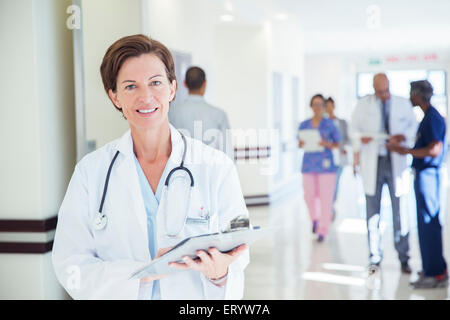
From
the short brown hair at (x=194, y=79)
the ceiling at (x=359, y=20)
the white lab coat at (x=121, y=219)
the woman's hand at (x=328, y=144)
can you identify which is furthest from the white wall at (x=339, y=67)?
the white lab coat at (x=121, y=219)

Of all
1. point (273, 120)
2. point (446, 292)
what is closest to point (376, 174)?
point (446, 292)

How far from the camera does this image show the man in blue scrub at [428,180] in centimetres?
342

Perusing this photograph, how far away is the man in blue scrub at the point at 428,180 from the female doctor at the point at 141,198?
2.36 metres

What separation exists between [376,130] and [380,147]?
12 centimetres

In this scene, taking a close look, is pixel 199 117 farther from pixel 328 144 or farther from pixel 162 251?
pixel 328 144

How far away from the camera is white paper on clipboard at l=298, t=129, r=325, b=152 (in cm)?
495

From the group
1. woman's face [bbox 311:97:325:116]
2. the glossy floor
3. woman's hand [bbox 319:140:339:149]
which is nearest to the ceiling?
woman's face [bbox 311:97:325:116]

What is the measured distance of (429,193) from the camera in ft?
11.6

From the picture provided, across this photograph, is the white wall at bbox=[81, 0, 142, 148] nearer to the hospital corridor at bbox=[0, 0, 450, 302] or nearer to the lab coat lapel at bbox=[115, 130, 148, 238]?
the hospital corridor at bbox=[0, 0, 450, 302]

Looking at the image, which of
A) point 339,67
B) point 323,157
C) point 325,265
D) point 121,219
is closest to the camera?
point 121,219

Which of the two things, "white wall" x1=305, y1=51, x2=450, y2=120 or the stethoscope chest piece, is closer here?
the stethoscope chest piece

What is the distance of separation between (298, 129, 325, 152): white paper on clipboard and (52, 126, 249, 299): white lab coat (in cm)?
362

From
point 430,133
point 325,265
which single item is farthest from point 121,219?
point 325,265

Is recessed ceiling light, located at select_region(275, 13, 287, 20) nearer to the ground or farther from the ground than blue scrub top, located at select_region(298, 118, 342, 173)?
farther from the ground
